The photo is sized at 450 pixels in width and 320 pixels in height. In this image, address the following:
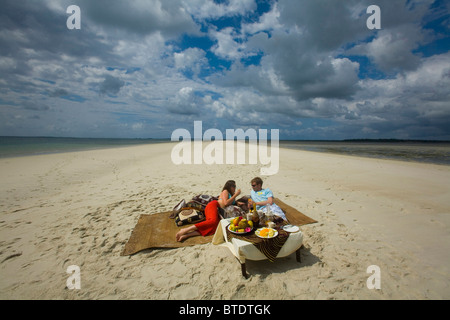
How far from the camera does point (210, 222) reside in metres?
4.73

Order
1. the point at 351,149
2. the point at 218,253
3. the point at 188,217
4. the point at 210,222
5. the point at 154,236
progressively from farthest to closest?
the point at 351,149, the point at 188,217, the point at 210,222, the point at 154,236, the point at 218,253

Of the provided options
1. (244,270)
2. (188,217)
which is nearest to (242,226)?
(244,270)

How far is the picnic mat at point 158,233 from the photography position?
13.9ft

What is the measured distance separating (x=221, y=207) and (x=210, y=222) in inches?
18.9

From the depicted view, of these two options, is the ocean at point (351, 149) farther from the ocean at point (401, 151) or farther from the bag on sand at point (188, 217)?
the bag on sand at point (188, 217)

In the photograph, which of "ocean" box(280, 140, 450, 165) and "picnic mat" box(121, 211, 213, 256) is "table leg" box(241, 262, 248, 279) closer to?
"picnic mat" box(121, 211, 213, 256)

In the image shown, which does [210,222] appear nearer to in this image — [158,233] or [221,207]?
[221,207]

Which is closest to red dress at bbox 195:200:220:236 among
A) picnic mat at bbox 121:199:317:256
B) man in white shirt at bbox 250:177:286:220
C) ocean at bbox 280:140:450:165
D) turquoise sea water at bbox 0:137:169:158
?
picnic mat at bbox 121:199:317:256

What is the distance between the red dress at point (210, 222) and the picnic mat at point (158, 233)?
16 centimetres

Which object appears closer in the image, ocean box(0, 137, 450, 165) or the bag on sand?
the bag on sand

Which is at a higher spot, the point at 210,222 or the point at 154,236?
the point at 210,222

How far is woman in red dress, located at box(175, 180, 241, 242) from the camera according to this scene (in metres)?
4.51

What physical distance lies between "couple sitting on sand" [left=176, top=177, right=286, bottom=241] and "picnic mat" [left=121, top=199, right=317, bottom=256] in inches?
6.1

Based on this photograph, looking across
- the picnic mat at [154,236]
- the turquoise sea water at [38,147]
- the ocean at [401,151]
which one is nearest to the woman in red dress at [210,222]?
the picnic mat at [154,236]
